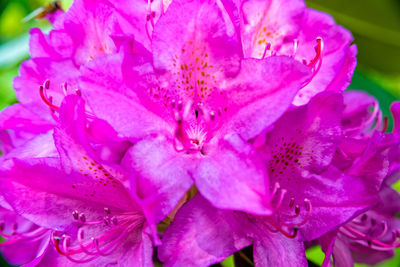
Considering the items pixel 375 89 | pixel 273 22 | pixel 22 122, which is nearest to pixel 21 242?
pixel 22 122

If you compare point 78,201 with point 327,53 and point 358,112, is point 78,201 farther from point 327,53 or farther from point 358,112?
point 358,112

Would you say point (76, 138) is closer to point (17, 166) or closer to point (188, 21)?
point (17, 166)

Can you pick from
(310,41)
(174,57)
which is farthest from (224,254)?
(310,41)

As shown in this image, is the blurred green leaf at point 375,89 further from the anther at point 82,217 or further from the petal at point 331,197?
the anther at point 82,217

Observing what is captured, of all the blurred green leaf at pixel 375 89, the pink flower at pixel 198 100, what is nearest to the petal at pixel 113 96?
the pink flower at pixel 198 100

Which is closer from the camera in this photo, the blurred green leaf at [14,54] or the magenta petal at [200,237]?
the magenta petal at [200,237]

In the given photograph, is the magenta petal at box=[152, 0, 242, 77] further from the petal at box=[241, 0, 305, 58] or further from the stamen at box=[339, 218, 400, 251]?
the stamen at box=[339, 218, 400, 251]

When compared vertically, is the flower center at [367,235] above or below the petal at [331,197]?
below
